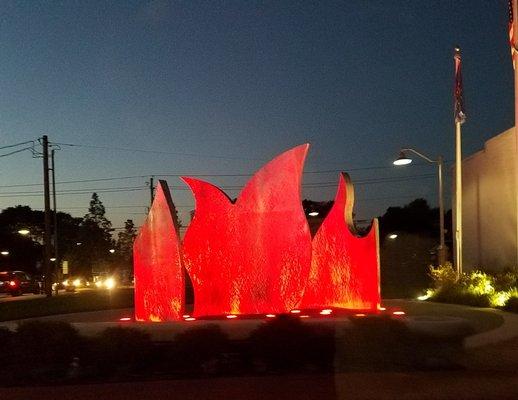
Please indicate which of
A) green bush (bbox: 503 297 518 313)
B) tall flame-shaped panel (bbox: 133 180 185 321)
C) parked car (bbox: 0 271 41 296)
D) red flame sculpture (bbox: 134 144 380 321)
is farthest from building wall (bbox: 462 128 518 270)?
parked car (bbox: 0 271 41 296)

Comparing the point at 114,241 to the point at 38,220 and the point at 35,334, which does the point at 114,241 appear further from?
the point at 35,334

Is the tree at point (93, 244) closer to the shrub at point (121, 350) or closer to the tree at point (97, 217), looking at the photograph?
the tree at point (97, 217)

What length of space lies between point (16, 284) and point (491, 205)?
104 feet

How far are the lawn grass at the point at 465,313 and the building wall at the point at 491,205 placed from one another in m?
5.54

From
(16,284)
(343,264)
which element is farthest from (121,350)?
(16,284)

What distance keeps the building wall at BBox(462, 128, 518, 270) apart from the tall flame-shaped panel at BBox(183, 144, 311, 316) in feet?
37.2

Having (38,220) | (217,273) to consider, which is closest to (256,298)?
(217,273)

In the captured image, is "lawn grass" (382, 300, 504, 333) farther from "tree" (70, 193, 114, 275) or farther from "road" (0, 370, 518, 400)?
"tree" (70, 193, 114, 275)

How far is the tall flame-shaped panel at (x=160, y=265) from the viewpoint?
18438mm

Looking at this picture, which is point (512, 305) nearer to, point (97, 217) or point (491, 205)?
point (491, 205)

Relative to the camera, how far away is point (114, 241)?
93.7 m

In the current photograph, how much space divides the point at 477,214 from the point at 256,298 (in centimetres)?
1607

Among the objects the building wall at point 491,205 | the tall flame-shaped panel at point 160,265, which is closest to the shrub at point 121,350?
the tall flame-shaped panel at point 160,265

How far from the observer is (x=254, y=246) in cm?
1911
